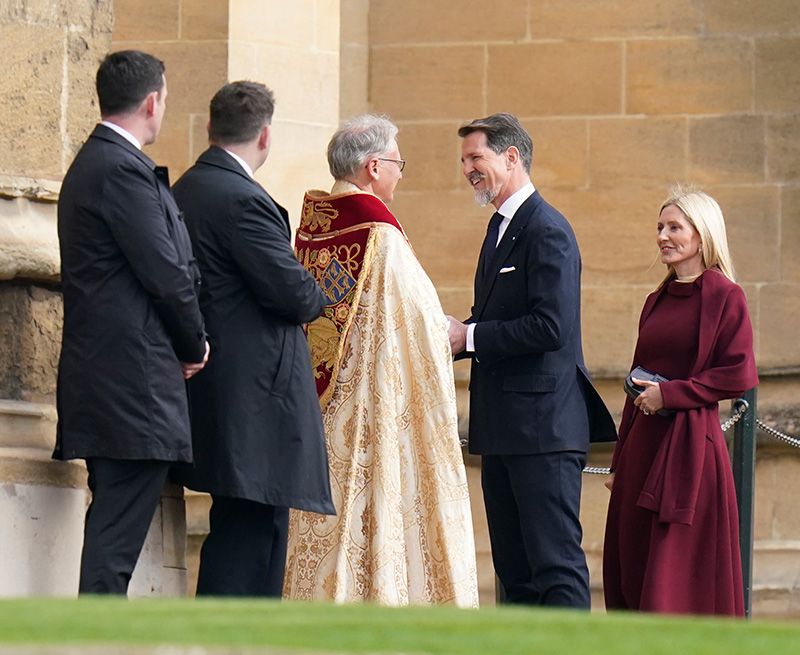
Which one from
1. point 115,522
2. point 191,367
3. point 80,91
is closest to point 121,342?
point 191,367

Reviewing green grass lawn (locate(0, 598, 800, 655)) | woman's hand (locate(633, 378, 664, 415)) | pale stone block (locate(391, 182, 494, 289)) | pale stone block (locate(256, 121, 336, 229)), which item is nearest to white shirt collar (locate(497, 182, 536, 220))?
woman's hand (locate(633, 378, 664, 415))

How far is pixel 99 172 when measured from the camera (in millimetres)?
4445

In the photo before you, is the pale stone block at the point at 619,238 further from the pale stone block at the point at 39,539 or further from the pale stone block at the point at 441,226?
Answer: the pale stone block at the point at 39,539

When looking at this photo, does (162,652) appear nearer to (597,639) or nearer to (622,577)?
(597,639)

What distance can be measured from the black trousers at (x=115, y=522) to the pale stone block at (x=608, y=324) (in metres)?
4.35

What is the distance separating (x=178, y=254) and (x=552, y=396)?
1615mm

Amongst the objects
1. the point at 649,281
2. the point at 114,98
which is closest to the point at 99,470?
the point at 114,98

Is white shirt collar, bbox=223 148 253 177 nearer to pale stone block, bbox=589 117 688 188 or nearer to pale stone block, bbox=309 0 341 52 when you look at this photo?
pale stone block, bbox=309 0 341 52

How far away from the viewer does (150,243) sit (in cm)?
438

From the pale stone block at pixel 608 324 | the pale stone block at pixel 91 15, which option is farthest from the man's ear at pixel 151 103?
the pale stone block at pixel 608 324

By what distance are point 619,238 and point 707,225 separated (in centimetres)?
271

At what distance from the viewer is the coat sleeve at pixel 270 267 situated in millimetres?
4832

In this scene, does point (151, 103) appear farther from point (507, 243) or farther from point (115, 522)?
point (507, 243)

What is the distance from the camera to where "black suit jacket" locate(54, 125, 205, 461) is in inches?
173
